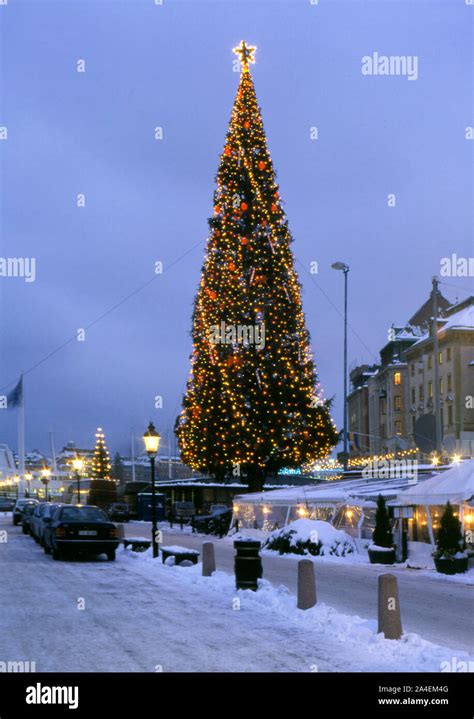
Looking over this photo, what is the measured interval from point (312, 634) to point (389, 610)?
4.18ft

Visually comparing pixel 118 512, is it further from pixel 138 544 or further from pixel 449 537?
pixel 449 537

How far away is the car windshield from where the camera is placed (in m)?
25.0

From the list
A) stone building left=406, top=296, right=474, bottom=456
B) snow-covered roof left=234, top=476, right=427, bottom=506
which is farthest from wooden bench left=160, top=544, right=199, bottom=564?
stone building left=406, top=296, right=474, bottom=456

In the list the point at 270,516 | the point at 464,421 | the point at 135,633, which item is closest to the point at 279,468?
the point at 270,516

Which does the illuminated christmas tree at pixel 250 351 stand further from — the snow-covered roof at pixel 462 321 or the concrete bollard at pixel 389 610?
the concrete bollard at pixel 389 610

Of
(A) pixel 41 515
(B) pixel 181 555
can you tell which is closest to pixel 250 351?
(A) pixel 41 515

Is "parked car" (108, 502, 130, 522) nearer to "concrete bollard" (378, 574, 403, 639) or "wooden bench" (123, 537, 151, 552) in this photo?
"wooden bench" (123, 537, 151, 552)

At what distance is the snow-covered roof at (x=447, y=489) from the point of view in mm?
23297

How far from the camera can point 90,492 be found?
61031mm

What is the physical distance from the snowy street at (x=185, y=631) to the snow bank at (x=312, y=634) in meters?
0.01

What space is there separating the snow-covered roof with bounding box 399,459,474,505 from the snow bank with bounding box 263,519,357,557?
269 centimetres
